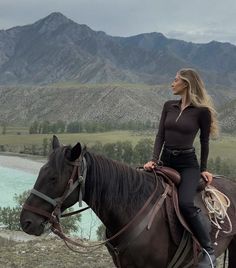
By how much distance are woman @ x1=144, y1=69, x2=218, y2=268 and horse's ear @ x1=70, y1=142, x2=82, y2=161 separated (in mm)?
1065

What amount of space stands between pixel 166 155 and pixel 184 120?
0.43 meters

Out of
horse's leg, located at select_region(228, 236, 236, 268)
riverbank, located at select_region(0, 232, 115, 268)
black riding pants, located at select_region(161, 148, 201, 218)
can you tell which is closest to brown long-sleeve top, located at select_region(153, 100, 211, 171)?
black riding pants, located at select_region(161, 148, 201, 218)

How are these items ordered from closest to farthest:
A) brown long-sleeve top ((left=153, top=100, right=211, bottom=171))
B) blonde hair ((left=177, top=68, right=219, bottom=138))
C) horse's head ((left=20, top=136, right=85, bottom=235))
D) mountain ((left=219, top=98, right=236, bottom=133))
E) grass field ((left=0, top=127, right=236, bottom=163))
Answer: horse's head ((left=20, top=136, right=85, bottom=235)), brown long-sleeve top ((left=153, top=100, right=211, bottom=171)), blonde hair ((left=177, top=68, right=219, bottom=138)), grass field ((left=0, top=127, right=236, bottom=163)), mountain ((left=219, top=98, right=236, bottom=133))

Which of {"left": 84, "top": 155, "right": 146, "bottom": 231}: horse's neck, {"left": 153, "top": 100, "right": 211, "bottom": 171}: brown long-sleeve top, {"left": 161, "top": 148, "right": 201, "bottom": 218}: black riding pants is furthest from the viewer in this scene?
{"left": 153, "top": 100, "right": 211, "bottom": 171}: brown long-sleeve top

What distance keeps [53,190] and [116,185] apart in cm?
63

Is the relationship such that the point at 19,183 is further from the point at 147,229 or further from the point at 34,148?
the point at 147,229

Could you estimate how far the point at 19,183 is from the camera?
68688 mm

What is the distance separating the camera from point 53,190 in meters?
4.39

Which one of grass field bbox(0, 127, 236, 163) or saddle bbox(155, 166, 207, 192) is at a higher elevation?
saddle bbox(155, 166, 207, 192)

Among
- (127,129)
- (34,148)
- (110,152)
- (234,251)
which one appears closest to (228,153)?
(110,152)

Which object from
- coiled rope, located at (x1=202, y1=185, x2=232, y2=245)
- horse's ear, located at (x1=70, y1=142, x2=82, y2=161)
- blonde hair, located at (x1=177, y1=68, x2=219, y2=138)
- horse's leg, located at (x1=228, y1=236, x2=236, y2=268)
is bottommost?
horse's leg, located at (x1=228, y1=236, x2=236, y2=268)

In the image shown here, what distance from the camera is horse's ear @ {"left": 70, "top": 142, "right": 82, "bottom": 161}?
4.34 m

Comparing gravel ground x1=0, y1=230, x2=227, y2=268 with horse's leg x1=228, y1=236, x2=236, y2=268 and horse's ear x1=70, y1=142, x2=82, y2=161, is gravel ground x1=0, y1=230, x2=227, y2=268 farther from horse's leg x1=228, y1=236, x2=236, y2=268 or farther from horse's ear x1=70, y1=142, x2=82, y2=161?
horse's ear x1=70, y1=142, x2=82, y2=161

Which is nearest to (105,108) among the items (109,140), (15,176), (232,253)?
(109,140)
